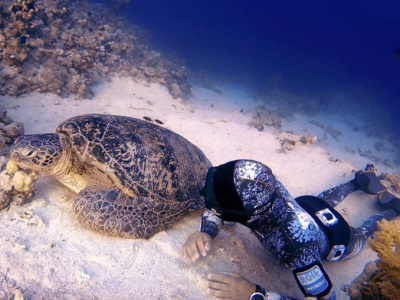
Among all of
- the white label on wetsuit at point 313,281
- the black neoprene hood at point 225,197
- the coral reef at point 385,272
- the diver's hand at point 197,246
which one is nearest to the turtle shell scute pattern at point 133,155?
the diver's hand at point 197,246

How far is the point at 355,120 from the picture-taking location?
22.9 m

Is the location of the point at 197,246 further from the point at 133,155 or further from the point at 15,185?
the point at 15,185

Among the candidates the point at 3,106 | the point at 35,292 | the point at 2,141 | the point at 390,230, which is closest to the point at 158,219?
the point at 35,292

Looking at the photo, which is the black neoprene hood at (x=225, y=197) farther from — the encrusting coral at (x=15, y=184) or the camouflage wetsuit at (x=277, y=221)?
the encrusting coral at (x=15, y=184)

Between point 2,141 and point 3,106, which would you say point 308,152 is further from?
point 3,106

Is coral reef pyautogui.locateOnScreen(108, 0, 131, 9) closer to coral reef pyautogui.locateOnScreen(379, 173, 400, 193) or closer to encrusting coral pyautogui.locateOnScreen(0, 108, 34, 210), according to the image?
encrusting coral pyautogui.locateOnScreen(0, 108, 34, 210)

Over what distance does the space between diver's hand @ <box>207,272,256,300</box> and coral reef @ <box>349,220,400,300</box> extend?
1.42m

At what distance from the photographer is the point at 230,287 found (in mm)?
2375

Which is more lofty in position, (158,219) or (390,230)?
(390,230)

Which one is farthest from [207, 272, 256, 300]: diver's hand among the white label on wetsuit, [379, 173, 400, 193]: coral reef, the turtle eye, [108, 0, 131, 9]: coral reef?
[108, 0, 131, 9]: coral reef

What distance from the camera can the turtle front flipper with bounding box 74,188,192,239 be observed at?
9.78 feet

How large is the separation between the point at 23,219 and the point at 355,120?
2743 cm

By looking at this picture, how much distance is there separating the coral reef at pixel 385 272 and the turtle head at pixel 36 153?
4.24 meters

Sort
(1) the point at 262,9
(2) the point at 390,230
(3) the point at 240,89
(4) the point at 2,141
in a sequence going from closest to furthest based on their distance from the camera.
Result: 1. (2) the point at 390,230
2. (4) the point at 2,141
3. (3) the point at 240,89
4. (1) the point at 262,9
